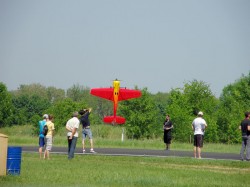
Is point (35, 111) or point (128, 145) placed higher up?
point (35, 111)

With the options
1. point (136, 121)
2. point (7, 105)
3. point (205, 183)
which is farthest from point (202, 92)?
point (205, 183)

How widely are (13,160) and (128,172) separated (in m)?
4.10

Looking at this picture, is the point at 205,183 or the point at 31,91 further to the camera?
the point at 31,91

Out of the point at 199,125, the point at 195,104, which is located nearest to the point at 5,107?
the point at 195,104

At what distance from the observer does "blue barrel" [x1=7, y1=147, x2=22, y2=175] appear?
64.3 feet

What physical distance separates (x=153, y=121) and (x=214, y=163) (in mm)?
66650

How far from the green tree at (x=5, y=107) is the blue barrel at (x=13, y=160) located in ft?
283

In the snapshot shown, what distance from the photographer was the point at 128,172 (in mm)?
22141

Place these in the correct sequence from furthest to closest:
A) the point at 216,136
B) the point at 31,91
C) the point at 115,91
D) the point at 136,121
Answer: the point at 31,91 → the point at 136,121 → the point at 216,136 → the point at 115,91

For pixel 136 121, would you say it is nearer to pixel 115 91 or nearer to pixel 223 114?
pixel 223 114

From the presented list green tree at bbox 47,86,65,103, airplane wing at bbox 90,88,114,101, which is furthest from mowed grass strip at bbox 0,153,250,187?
green tree at bbox 47,86,65,103

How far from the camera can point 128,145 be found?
136ft

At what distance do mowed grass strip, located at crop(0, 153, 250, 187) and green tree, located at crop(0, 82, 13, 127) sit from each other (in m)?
77.8

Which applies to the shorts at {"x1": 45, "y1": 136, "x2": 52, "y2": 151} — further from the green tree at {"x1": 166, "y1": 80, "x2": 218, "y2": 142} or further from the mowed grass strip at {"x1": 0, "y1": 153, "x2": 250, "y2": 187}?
the green tree at {"x1": 166, "y1": 80, "x2": 218, "y2": 142}
